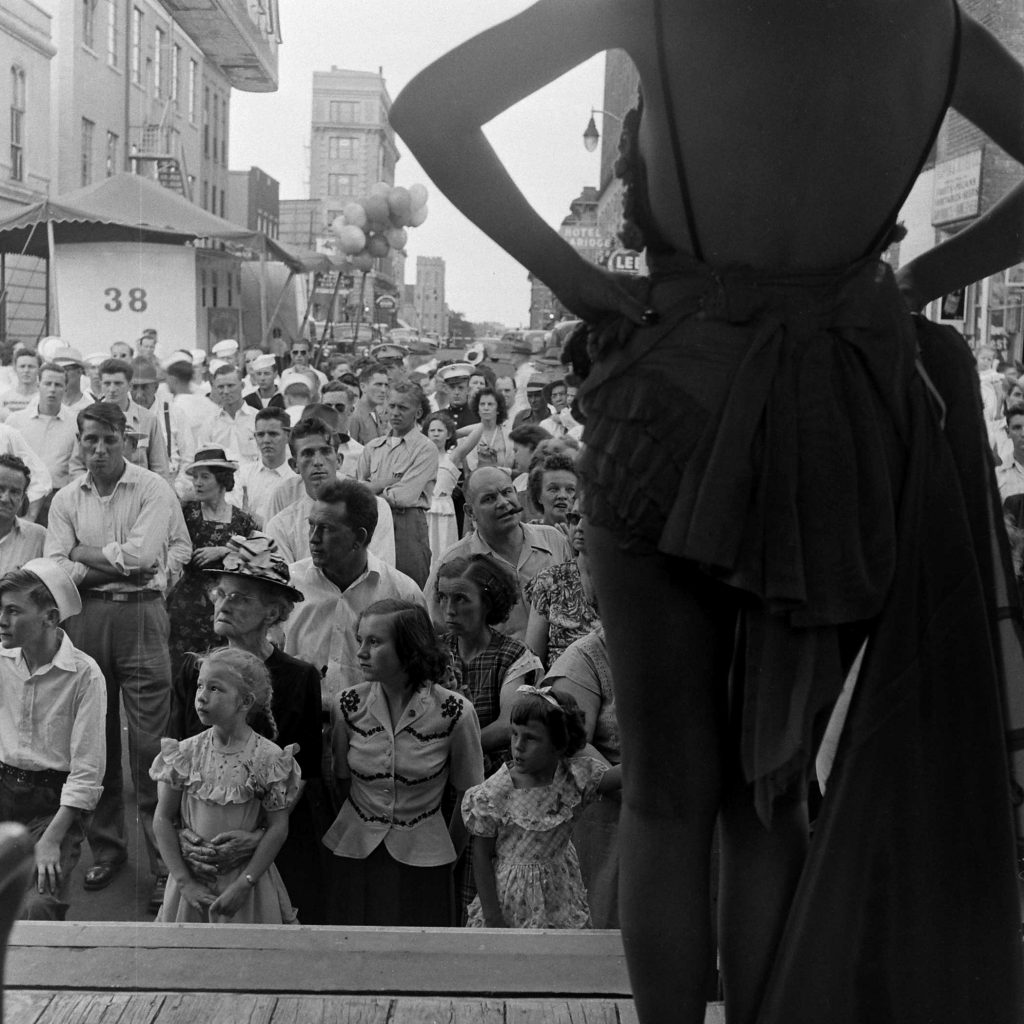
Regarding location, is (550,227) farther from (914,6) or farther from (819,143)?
(914,6)

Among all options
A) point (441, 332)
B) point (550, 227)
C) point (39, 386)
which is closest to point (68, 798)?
point (441, 332)

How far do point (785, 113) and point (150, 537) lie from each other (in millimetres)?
3889

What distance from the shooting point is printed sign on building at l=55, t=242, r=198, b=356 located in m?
6.48

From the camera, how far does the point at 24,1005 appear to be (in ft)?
7.22

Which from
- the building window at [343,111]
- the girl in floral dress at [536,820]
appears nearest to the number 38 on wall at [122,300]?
the building window at [343,111]

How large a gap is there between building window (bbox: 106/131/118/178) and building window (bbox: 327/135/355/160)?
1901mm

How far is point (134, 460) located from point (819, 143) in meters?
5.52

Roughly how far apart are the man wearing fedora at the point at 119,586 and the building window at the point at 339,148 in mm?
1947

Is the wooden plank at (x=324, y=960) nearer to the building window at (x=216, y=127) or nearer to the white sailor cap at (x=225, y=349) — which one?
the building window at (x=216, y=127)

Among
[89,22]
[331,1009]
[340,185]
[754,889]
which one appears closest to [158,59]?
[89,22]

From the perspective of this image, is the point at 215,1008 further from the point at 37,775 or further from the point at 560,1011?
the point at 37,775

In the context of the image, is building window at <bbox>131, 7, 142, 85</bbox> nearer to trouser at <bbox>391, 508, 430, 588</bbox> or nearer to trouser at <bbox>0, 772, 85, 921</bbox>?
trouser at <bbox>0, 772, 85, 921</bbox>

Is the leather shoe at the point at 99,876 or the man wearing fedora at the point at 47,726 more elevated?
the man wearing fedora at the point at 47,726

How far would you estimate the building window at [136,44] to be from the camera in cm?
407
